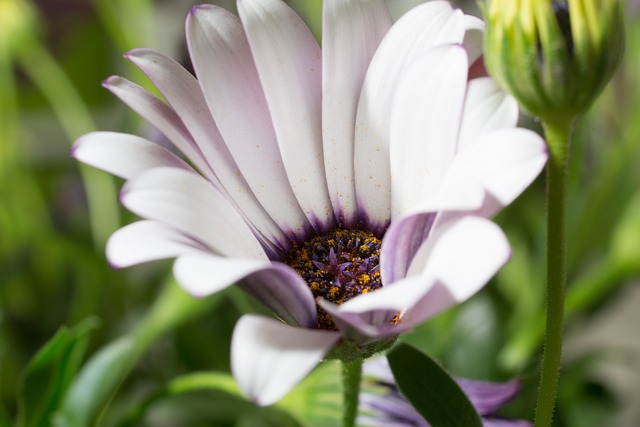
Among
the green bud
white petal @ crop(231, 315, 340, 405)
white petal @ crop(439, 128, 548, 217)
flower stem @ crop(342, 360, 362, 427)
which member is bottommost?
flower stem @ crop(342, 360, 362, 427)

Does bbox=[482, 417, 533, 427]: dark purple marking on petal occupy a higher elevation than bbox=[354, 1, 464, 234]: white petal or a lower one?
lower

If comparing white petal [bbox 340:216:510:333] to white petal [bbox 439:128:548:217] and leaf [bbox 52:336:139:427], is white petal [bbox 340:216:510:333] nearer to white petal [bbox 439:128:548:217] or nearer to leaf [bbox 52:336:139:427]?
white petal [bbox 439:128:548:217]

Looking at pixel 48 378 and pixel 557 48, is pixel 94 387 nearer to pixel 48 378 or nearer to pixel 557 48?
pixel 48 378

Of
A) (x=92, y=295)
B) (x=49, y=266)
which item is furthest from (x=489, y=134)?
(x=49, y=266)

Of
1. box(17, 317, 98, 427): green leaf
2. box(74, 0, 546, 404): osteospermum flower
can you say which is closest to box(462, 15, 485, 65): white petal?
box(74, 0, 546, 404): osteospermum flower

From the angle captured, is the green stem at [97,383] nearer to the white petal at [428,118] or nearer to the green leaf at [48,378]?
the green leaf at [48,378]

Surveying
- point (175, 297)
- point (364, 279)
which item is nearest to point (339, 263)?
point (364, 279)

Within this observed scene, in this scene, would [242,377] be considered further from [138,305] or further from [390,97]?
[138,305]
